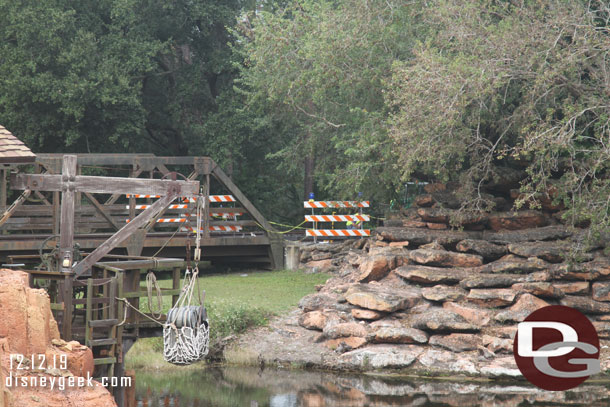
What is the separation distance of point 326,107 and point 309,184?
765cm

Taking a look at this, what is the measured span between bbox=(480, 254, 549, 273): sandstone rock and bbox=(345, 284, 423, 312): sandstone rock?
1.64 m

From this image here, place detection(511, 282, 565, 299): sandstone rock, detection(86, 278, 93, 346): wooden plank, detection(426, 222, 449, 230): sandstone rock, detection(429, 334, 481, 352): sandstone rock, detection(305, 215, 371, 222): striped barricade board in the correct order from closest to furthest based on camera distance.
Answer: detection(86, 278, 93, 346): wooden plank < detection(429, 334, 481, 352): sandstone rock < detection(511, 282, 565, 299): sandstone rock < detection(426, 222, 449, 230): sandstone rock < detection(305, 215, 371, 222): striped barricade board

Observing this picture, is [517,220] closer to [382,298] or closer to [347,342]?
[382,298]

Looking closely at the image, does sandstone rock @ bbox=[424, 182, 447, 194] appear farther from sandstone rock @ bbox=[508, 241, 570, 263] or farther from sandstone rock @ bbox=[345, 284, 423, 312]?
sandstone rock @ bbox=[345, 284, 423, 312]

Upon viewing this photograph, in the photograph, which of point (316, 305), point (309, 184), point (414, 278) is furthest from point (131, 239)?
point (309, 184)

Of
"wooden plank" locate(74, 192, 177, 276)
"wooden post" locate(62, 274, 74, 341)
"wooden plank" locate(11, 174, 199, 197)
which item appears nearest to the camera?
"wooden post" locate(62, 274, 74, 341)

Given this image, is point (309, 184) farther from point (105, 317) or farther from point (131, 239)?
point (105, 317)

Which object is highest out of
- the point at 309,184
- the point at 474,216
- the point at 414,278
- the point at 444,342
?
the point at 309,184

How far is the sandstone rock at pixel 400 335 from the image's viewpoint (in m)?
16.8

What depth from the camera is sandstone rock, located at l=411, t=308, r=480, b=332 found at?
16781mm

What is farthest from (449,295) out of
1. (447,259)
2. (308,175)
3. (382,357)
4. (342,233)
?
(308,175)

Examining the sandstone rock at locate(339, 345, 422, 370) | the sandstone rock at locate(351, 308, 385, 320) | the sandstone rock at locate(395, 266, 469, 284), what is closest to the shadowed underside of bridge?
the sandstone rock at locate(351, 308, 385, 320)

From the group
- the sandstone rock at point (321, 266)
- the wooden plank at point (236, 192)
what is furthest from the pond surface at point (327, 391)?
the sandstone rock at point (321, 266)

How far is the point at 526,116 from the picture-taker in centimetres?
1805
